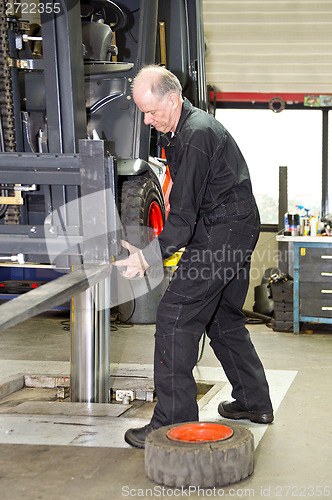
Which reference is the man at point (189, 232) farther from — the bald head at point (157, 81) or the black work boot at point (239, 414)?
the black work boot at point (239, 414)

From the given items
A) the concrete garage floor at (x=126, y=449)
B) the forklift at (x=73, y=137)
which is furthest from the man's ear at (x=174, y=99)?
the concrete garage floor at (x=126, y=449)

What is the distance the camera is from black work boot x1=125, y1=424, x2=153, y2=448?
287cm

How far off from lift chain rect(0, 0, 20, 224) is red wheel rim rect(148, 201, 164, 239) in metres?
0.83

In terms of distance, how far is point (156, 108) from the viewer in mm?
2783

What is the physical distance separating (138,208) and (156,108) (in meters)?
0.98

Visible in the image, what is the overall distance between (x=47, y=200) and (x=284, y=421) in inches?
62.5

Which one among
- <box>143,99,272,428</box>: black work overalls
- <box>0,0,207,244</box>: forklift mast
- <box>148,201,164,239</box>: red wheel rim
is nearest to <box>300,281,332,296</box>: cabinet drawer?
<box>0,0,207,244</box>: forklift mast

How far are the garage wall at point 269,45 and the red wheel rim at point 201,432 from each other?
17.7ft

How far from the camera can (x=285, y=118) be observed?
330 inches

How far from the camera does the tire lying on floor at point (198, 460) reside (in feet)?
8.13

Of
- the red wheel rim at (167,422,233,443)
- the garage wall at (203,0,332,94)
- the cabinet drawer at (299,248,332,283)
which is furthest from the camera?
the garage wall at (203,0,332,94)

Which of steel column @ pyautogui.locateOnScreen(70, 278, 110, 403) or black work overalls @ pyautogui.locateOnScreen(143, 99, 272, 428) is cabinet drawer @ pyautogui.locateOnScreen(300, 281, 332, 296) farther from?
black work overalls @ pyautogui.locateOnScreen(143, 99, 272, 428)

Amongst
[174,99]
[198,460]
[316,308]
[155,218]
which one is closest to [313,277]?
[316,308]

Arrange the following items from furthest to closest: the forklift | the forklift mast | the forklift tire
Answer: the forklift tire → the forklift mast → the forklift
